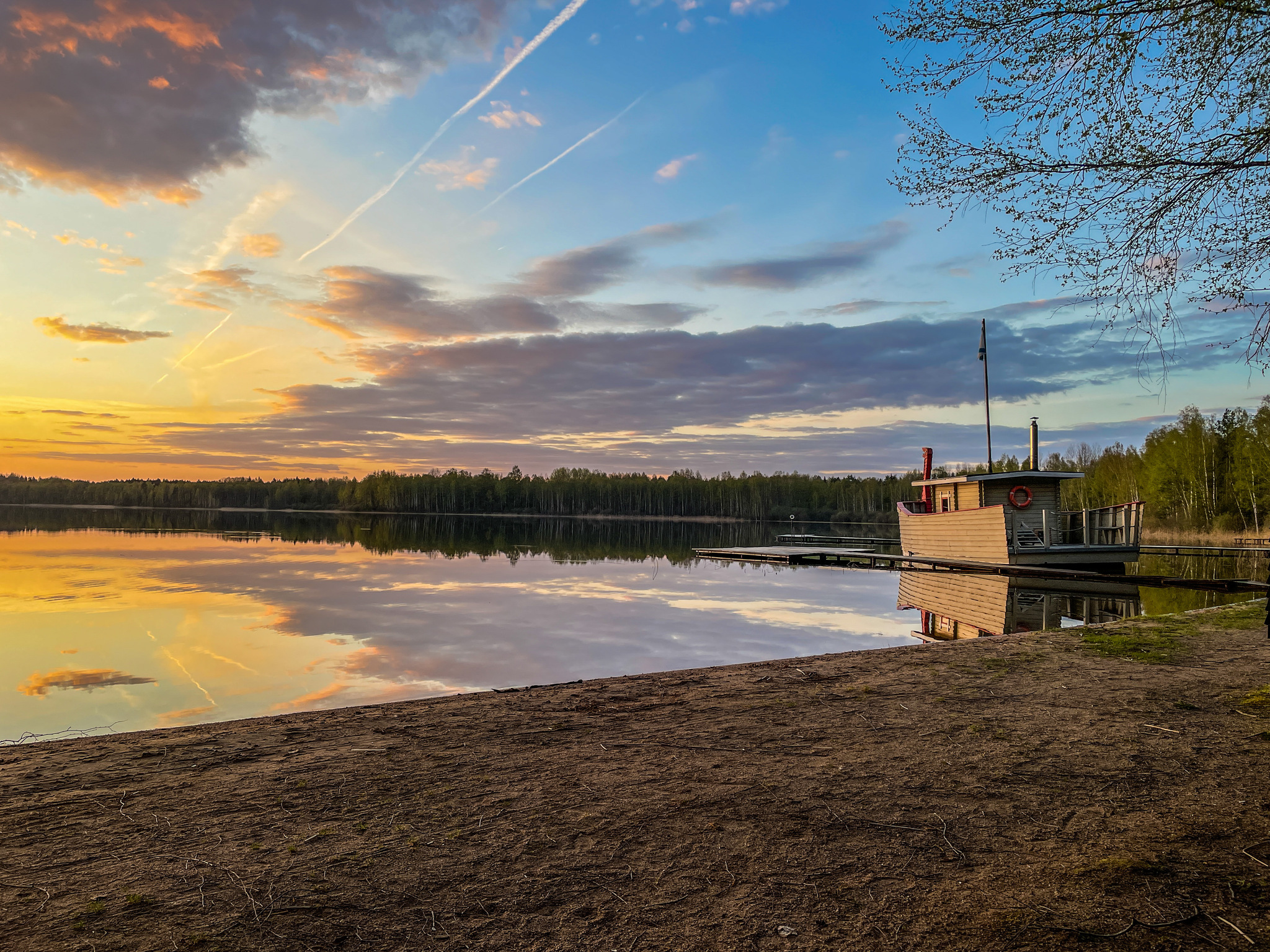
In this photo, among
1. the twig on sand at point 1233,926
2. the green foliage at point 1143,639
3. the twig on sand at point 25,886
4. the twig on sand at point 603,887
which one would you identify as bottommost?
the green foliage at point 1143,639

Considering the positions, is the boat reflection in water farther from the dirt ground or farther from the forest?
the forest

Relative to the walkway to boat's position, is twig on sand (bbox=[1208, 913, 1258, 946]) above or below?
above

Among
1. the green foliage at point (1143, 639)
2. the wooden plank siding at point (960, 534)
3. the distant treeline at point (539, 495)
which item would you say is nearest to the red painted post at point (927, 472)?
the wooden plank siding at point (960, 534)

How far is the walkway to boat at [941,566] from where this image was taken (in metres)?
18.9

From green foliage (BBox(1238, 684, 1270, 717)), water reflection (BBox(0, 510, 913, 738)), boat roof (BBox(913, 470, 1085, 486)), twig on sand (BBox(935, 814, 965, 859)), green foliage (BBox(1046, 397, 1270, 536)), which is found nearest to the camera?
twig on sand (BBox(935, 814, 965, 859))

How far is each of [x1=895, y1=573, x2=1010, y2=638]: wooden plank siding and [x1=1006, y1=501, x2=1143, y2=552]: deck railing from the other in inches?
95.3

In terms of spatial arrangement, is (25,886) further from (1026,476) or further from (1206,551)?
(1206,551)

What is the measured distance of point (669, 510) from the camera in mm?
140125

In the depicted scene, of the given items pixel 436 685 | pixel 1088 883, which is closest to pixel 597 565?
pixel 436 685

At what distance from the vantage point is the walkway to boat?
62.0 feet

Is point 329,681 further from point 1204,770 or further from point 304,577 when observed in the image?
point 304,577

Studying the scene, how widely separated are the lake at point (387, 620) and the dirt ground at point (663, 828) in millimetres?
4156

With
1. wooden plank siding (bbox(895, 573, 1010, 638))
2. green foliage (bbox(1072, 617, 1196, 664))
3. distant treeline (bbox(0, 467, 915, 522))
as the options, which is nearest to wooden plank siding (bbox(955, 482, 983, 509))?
wooden plank siding (bbox(895, 573, 1010, 638))

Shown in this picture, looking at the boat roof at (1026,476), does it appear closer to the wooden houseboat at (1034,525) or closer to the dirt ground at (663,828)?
the wooden houseboat at (1034,525)
